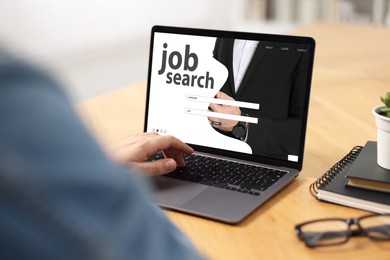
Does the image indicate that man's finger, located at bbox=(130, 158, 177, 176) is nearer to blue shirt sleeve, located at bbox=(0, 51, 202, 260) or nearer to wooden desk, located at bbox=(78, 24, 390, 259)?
wooden desk, located at bbox=(78, 24, 390, 259)

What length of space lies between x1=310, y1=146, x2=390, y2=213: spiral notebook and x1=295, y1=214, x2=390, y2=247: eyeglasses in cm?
4

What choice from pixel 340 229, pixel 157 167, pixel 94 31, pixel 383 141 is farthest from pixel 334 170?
pixel 94 31

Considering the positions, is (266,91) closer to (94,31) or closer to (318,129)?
(318,129)

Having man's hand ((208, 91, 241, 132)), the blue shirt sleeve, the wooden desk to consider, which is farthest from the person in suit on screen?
the blue shirt sleeve

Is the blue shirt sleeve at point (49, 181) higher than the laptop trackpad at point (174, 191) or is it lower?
higher

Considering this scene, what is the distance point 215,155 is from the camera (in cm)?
121

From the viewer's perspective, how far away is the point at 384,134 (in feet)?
3.38

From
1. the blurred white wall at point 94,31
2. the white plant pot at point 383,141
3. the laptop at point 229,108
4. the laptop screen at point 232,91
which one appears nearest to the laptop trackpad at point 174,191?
the laptop at point 229,108

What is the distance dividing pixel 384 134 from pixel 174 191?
15.4 inches

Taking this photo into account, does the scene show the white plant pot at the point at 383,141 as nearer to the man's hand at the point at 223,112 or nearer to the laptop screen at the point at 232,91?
the laptop screen at the point at 232,91

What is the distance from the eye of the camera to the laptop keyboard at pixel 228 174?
1060 millimetres

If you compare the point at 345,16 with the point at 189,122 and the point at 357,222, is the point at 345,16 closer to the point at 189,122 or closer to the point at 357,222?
the point at 189,122

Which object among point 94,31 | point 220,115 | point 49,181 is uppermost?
point 49,181

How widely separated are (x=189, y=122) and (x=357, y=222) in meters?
0.47
